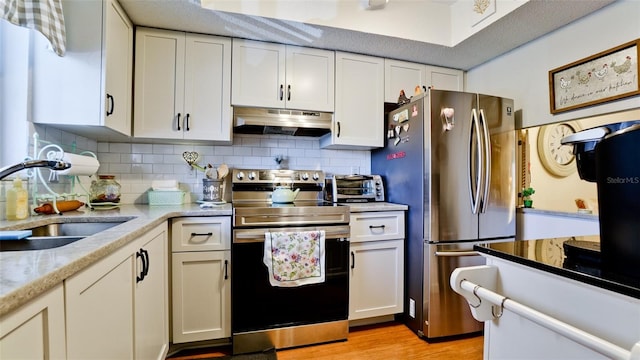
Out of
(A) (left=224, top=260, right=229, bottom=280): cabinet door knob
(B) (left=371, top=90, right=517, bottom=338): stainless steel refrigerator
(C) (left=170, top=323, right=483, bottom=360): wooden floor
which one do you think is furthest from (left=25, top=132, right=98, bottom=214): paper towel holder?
(B) (left=371, top=90, right=517, bottom=338): stainless steel refrigerator

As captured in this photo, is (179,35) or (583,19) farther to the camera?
(179,35)

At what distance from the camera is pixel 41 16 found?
1.33 m

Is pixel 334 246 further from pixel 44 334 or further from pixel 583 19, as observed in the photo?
pixel 583 19

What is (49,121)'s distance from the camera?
61.5 inches

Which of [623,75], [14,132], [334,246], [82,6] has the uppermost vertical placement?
[82,6]

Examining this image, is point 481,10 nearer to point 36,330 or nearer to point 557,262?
point 557,262

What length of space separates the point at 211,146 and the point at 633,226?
95.7 inches

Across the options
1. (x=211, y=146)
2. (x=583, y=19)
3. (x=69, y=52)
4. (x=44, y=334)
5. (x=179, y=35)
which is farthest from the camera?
(x=211, y=146)

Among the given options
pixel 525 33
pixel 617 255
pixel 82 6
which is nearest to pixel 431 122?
pixel 525 33

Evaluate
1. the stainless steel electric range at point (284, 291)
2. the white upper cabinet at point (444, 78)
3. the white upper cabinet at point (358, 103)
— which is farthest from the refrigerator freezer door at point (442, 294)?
the white upper cabinet at point (444, 78)

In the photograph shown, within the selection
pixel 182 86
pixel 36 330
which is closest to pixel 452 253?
pixel 36 330

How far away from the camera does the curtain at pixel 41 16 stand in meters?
1.23

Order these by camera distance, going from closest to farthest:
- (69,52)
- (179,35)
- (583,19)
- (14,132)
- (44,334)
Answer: (44,334)
(14,132)
(69,52)
(583,19)
(179,35)

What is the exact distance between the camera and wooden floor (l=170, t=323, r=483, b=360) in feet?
6.02
